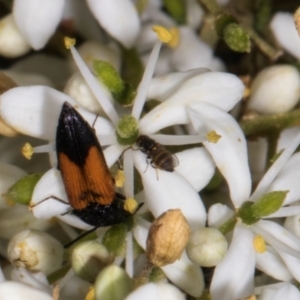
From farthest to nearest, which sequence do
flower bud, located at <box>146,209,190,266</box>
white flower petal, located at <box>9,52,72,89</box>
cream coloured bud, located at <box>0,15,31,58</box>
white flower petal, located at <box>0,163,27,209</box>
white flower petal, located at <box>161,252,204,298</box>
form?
white flower petal, located at <box>9,52,72,89</box> → cream coloured bud, located at <box>0,15,31,58</box> → white flower petal, located at <box>0,163,27,209</box> → white flower petal, located at <box>161,252,204,298</box> → flower bud, located at <box>146,209,190,266</box>

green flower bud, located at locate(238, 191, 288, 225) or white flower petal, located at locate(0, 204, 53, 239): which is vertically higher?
green flower bud, located at locate(238, 191, 288, 225)

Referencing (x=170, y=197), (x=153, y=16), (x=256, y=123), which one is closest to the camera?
(x=170, y=197)

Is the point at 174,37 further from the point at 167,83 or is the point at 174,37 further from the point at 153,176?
the point at 153,176

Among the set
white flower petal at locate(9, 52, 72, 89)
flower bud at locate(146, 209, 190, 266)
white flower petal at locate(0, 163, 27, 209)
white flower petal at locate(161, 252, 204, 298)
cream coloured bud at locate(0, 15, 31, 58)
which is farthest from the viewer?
white flower petal at locate(9, 52, 72, 89)

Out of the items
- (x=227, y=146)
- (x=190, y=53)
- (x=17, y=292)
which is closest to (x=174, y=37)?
(x=190, y=53)

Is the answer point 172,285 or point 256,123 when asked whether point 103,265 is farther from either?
point 256,123

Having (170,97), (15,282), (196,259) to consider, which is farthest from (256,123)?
(15,282)

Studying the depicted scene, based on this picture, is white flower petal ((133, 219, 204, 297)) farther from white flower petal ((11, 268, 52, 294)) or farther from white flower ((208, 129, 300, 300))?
white flower petal ((11, 268, 52, 294))

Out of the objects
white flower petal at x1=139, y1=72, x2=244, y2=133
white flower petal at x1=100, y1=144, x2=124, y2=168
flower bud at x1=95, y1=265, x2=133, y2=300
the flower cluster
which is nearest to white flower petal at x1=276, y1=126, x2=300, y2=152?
the flower cluster
